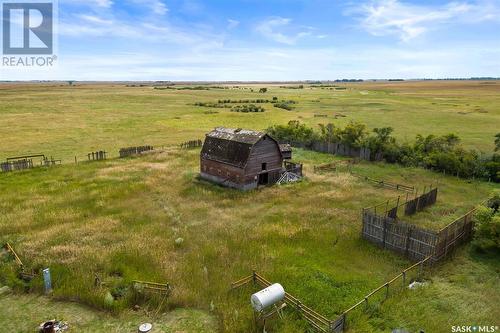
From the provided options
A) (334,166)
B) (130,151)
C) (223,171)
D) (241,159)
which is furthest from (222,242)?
(130,151)

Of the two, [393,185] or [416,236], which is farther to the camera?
[393,185]

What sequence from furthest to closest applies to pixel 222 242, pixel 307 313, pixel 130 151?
pixel 130 151 < pixel 222 242 < pixel 307 313

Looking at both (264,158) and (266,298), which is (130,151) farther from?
(266,298)

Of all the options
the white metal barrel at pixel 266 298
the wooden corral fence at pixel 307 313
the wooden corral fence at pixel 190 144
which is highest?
the wooden corral fence at pixel 190 144

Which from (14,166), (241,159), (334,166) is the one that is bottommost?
(14,166)

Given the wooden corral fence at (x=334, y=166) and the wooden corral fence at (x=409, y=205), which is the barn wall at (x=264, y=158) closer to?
the wooden corral fence at (x=334, y=166)

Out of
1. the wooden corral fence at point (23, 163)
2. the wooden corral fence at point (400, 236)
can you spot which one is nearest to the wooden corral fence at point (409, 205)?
the wooden corral fence at point (400, 236)
